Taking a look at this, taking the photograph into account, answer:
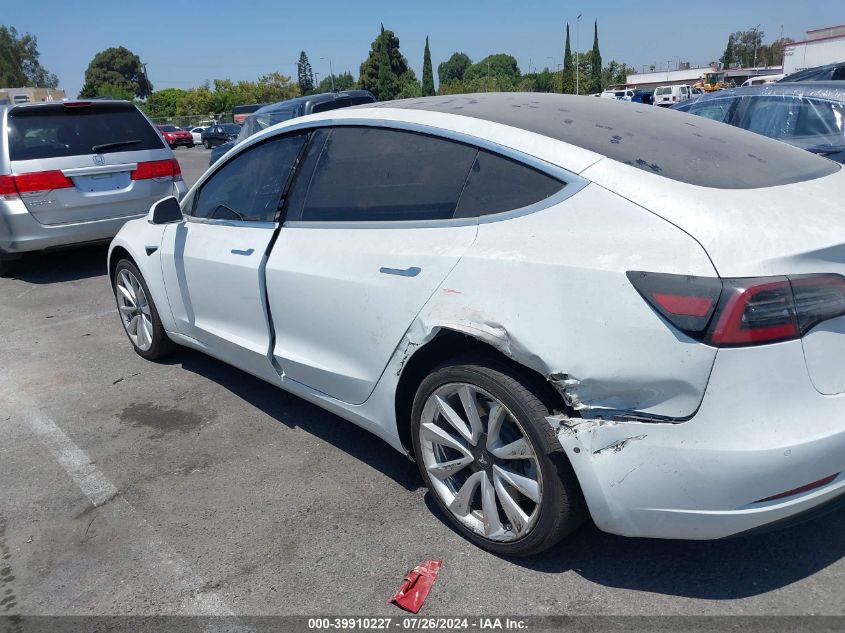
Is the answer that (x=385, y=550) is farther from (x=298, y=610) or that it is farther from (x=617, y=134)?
(x=617, y=134)

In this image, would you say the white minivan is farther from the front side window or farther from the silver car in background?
the front side window

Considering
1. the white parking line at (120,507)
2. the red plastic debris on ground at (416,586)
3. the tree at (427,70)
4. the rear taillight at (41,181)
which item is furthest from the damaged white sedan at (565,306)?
the tree at (427,70)

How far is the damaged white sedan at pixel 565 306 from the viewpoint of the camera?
2.16 meters

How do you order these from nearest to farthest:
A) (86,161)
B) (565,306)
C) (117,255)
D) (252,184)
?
(565,306) < (252,184) < (117,255) < (86,161)

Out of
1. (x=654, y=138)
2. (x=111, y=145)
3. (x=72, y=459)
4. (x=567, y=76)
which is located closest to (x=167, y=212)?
(x=72, y=459)


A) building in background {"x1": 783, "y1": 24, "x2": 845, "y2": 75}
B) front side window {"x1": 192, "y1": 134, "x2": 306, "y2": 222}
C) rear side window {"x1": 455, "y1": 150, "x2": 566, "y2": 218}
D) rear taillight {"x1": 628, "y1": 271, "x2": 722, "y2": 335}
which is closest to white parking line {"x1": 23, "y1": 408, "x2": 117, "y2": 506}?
front side window {"x1": 192, "y1": 134, "x2": 306, "y2": 222}

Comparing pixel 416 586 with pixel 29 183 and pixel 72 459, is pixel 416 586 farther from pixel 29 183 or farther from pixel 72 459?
pixel 29 183

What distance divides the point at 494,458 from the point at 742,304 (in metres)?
1.05

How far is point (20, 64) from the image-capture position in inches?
4094

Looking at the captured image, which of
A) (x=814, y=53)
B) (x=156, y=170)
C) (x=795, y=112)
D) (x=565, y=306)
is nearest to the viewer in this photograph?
(x=565, y=306)

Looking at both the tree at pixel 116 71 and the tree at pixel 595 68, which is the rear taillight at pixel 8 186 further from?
the tree at pixel 116 71

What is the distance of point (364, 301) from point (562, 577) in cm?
131

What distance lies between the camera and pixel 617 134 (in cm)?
285

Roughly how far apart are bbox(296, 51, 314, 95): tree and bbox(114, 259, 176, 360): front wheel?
10170 cm
